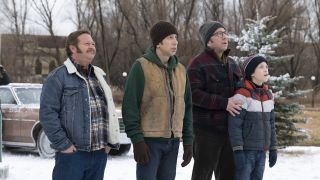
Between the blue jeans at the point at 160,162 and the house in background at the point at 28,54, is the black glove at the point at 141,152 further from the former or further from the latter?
the house in background at the point at 28,54

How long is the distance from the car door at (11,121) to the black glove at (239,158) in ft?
22.3

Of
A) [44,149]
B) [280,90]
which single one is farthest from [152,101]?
[280,90]

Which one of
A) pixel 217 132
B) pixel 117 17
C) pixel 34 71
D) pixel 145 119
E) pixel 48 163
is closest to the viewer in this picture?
pixel 145 119

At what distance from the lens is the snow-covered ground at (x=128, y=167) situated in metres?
8.20

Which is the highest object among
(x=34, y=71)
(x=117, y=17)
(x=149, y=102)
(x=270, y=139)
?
(x=117, y=17)

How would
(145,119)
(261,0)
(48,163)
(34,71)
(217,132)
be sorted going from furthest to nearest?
(34,71) < (261,0) < (48,163) < (217,132) < (145,119)

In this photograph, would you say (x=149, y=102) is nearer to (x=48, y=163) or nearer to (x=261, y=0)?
(x=48, y=163)

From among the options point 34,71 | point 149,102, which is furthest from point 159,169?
point 34,71

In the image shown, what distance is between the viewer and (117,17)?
47312 millimetres

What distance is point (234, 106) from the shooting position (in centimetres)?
517

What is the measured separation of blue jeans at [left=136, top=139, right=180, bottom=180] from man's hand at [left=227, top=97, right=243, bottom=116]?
2.47 ft

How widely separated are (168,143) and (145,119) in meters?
0.29

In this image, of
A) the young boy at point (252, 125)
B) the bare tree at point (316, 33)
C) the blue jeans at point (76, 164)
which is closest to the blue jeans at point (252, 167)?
the young boy at point (252, 125)

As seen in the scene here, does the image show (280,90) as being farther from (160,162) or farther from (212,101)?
(160,162)
